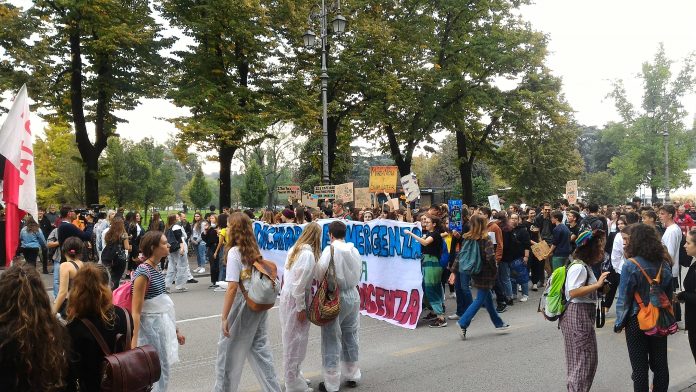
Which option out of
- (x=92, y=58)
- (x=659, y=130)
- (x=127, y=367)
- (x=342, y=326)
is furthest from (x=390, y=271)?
(x=659, y=130)

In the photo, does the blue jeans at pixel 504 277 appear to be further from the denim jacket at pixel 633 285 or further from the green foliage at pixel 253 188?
the green foliage at pixel 253 188

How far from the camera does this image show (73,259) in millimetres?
6148

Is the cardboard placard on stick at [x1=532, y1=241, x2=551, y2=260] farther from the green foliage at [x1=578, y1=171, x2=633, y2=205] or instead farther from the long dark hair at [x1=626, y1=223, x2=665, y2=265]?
the green foliage at [x1=578, y1=171, x2=633, y2=205]

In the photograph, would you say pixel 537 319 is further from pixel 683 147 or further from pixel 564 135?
pixel 683 147

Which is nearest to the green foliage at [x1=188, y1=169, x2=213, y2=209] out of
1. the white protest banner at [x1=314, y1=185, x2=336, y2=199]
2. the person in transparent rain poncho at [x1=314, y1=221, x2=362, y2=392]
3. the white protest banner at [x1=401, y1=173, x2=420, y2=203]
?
the white protest banner at [x1=314, y1=185, x2=336, y2=199]

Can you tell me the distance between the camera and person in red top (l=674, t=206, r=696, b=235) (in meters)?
14.5

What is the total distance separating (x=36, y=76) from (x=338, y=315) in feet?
66.9

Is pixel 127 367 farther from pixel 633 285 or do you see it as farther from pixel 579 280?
pixel 633 285

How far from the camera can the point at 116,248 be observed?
10.5m

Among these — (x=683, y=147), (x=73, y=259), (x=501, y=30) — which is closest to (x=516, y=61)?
(x=501, y=30)

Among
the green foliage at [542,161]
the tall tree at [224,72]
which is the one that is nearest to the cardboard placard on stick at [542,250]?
the tall tree at [224,72]

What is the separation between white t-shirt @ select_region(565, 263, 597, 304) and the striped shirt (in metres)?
3.71

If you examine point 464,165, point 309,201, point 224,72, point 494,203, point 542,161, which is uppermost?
point 224,72

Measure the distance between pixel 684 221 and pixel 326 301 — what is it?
516 inches
